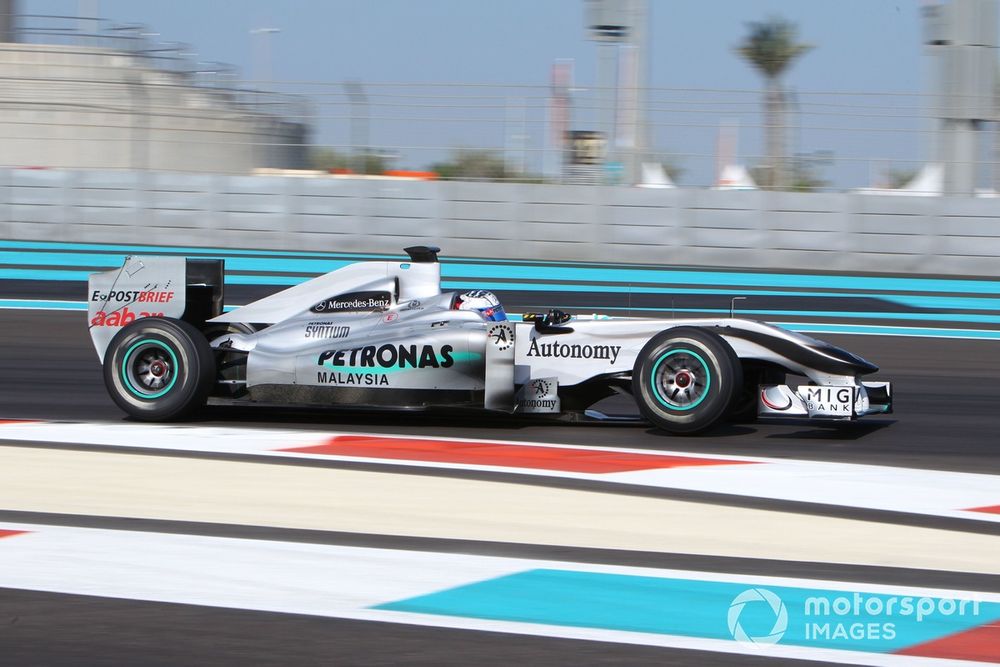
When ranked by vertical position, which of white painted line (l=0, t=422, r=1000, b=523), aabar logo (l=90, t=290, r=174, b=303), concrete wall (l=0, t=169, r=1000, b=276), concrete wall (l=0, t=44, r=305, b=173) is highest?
concrete wall (l=0, t=44, r=305, b=173)

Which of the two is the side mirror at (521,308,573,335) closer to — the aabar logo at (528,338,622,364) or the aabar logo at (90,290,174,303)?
the aabar logo at (528,338,622,364)

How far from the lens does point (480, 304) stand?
675 centimetres

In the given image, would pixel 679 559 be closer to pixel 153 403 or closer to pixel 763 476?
pixel 763 476

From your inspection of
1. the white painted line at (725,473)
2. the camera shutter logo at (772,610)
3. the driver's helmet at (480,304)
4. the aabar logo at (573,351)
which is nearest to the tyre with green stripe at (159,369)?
the white painted line at (725,473)

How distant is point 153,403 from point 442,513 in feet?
8.65

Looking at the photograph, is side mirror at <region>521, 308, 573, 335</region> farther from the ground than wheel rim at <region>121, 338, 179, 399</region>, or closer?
farther from the ground

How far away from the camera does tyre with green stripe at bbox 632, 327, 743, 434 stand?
20.2 feet

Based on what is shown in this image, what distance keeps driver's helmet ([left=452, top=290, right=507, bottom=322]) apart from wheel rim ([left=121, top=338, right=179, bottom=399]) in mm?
1623

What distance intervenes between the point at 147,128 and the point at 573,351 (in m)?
13.1

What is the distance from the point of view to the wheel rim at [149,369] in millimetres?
6809

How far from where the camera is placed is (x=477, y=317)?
659cm

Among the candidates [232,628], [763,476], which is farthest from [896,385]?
[232,628]

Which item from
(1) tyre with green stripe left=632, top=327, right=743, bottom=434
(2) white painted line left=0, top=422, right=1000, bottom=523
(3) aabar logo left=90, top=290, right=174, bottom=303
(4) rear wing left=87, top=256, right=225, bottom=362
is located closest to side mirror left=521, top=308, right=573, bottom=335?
(1) tyre with green stripe left=632, top=327, right=743, bottom=434

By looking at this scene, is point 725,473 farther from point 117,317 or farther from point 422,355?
point 117,317
